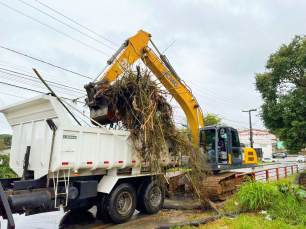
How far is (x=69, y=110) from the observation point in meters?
5.92

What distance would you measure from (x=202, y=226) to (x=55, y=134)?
11.7 ft

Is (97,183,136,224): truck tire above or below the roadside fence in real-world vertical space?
below

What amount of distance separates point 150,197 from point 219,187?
2.54 metres

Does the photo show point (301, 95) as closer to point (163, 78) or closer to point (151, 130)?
point (163, 78)

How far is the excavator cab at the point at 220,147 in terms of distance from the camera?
30.5 feet

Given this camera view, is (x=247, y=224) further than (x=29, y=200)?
Yes

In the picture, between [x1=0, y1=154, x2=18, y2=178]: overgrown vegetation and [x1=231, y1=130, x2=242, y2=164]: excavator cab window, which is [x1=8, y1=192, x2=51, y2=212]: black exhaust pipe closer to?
[x1=231, y1=130, x2=242, y2=164]: excavator cab window

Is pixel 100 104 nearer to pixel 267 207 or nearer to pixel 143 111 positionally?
pixel 143 111

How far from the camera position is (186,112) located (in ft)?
30.9

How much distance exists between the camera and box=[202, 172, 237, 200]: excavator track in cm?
816

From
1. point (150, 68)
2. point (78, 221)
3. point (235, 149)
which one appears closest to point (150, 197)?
point (78, 221)

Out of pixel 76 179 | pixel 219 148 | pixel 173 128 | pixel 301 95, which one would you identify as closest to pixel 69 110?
pixel 76 179

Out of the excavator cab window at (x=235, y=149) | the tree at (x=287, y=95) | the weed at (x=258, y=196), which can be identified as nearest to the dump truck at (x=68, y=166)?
the weed at (x=258, y=196)

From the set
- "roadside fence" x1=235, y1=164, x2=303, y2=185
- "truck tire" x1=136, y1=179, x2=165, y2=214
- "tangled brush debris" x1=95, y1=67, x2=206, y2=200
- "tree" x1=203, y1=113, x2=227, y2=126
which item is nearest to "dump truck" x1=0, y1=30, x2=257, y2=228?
"truck tire" x1=136, y1=179, x2=165, y2=214
